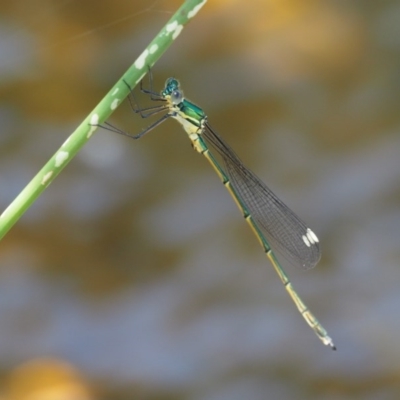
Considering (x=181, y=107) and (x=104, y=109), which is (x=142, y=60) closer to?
(x=104, y=109)

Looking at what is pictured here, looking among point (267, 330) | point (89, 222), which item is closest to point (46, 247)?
point (89, 222)

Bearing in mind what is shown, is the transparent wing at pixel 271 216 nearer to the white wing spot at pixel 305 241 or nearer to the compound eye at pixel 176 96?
the white wing spot at pixel 305 241

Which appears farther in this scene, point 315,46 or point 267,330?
point 315,46

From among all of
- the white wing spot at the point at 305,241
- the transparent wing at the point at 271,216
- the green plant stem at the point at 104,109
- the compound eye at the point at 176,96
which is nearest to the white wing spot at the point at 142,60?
the green plant stem at the point at 104,109

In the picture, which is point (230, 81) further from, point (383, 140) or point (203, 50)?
point (383, 140)

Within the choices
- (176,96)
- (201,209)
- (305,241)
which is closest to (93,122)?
(176,96)

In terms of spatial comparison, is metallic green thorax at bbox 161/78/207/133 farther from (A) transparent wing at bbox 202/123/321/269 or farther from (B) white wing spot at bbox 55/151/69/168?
(B) white wing spot at bbox 55/151/69/168
